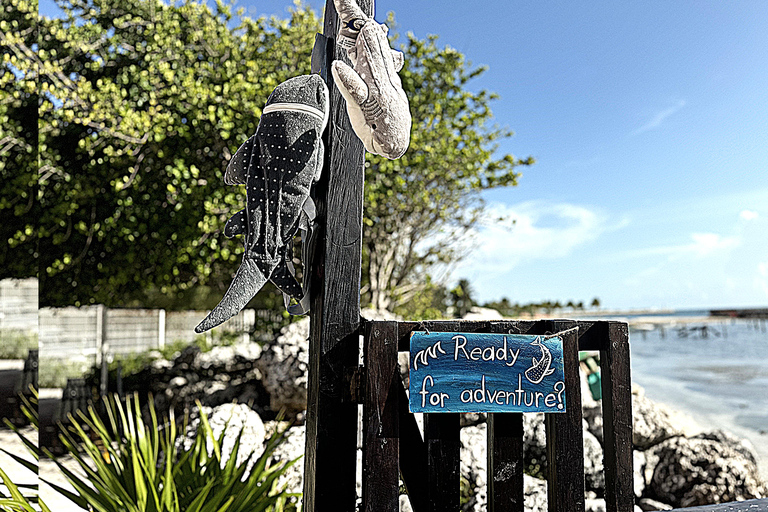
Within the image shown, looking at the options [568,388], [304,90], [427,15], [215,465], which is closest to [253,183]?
[304,90]

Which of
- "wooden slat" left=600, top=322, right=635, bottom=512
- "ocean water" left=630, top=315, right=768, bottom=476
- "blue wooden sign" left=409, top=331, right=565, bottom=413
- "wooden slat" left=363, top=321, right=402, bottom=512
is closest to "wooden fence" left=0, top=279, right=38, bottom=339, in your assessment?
"wooden slat" left=363, top=321, right=402, bottom=512

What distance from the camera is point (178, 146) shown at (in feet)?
14.5

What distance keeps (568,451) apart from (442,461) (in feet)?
1.10

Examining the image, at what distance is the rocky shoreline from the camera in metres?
2.78

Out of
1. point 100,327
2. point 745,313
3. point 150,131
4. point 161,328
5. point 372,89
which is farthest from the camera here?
point 745,313

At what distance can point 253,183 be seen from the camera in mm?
1258

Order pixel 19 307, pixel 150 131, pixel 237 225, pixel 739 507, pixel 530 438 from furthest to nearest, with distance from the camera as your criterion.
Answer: pixel 150 131 → pixel 530 438 → pixel 19 307 → pixel 739 507 → pixel 237 225

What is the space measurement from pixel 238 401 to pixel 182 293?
1.86 m

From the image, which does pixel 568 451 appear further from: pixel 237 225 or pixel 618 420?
pixel 237 225

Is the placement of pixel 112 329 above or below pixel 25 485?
above

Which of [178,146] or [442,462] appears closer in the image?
[442,462]

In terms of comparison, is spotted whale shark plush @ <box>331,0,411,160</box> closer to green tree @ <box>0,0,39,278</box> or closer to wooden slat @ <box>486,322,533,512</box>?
wooden slat @ <box>486,322,533,512</box>

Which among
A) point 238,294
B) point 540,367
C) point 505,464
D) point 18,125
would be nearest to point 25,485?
point 238,294

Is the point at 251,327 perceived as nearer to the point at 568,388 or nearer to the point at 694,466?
the point at 694,466
